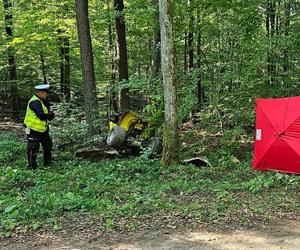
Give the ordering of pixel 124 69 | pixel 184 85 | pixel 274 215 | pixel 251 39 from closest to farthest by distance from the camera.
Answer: pixel 274 215
pixel 184 85
pixel 251 39
pixel 124 69

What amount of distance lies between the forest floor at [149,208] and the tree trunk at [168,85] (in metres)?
0.39

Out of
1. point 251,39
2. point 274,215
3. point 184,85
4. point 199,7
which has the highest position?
point 199,7

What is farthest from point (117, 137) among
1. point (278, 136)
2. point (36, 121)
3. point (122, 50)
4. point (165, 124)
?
point (122, 50)

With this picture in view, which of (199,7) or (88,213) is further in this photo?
(199,7)

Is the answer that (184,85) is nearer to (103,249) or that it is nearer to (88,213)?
(88,213)

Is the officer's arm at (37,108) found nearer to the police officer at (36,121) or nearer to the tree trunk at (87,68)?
the police officer at (36,121)

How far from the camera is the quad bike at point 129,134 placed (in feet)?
33.5

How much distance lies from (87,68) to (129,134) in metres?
2.58

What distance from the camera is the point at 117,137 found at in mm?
10539

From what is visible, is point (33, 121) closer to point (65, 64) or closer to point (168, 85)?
point (168, 85)

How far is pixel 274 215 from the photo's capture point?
5.55 metres

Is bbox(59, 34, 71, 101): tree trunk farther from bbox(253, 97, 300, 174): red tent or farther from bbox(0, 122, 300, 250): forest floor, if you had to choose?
bbox(253, 97, 300, 174): red tent

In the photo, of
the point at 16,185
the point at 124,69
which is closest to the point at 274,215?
the point at 16,185

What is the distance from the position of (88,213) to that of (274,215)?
254 cm
